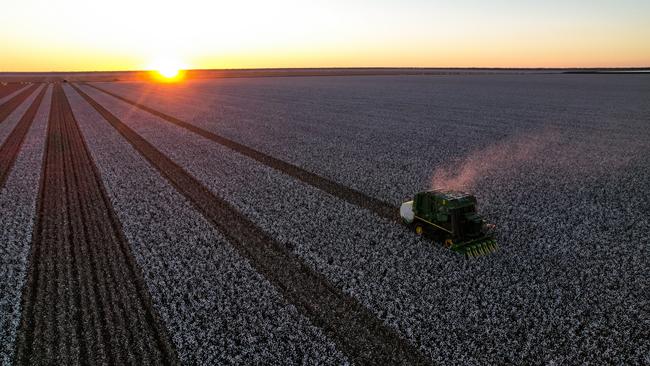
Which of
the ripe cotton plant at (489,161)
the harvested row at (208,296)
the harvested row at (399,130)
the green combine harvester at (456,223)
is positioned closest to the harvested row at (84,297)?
the harvested row at (208,296)

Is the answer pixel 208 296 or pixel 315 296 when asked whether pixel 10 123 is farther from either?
pixel 315 296

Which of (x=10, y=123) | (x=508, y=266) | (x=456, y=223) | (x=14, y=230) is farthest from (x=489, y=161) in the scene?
(x=10, y=123)

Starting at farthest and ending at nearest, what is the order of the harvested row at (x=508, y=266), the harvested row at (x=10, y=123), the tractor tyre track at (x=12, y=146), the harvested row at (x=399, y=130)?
1. the harvested row at (x=10, y=123)
2. the tractor tyre track at (x=12, y=146)
3. the harvested row at (x=399, y=130)
4. the harvested row at (x=508, y=266)

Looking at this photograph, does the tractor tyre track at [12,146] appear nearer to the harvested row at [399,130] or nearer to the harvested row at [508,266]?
the harvested row at [508,266]

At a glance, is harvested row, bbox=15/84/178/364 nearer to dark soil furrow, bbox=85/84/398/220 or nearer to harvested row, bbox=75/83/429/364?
harvested row, bbox=75/83/429/364

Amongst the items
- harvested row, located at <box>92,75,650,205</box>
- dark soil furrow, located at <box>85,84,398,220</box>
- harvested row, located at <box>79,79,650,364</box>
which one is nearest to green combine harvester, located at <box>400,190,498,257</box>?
harvested row, located at <box>79,79,650,364</box>
